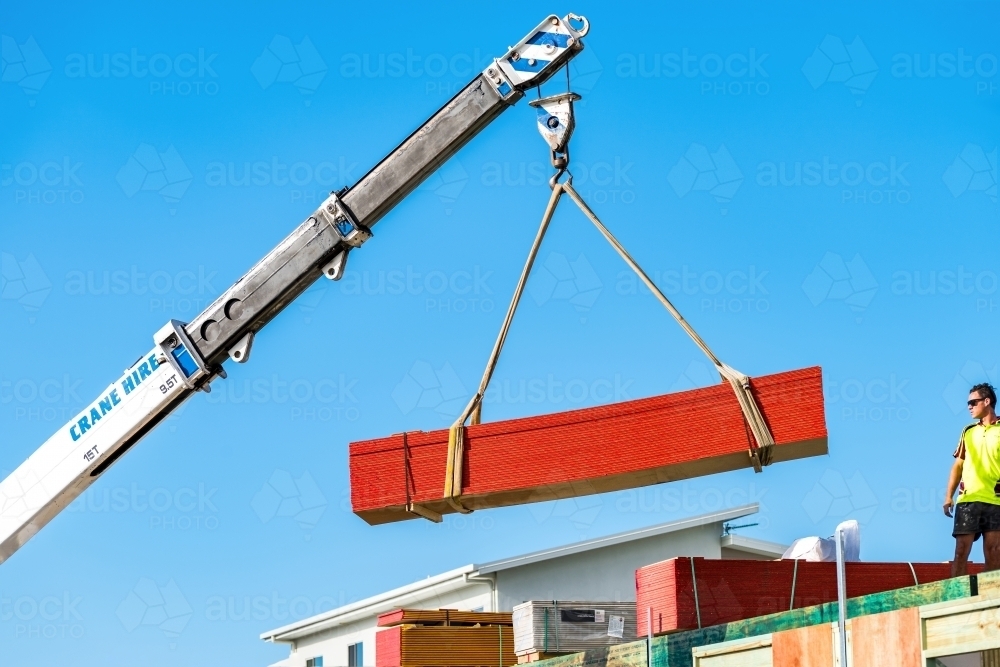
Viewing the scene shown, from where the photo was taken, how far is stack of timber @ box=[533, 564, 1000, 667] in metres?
7.93

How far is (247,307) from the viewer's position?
1170 centimetres

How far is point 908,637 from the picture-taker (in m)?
8.22

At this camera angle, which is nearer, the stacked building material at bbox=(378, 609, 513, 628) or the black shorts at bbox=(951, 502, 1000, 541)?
the black shorts at bbox=(951, 502, 1000, 541)

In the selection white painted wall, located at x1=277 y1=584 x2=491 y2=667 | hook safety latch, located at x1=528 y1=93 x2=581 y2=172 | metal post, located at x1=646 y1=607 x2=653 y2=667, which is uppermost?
hook safety latch, located at x1=528 y1=93 x2=581 y2=172

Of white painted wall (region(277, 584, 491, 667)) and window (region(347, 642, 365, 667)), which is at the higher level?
white painted wall (region(277, 584, 491, 667))

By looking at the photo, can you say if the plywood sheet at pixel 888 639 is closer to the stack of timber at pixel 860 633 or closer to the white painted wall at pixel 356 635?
the stack of timber at pixel 860 633

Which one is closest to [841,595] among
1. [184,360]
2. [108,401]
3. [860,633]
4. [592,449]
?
[860,633]

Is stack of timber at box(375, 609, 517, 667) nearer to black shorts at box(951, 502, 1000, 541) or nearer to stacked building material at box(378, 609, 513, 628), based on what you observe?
stacked building material at box(378, 609, 513, 628)

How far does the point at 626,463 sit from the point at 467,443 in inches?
48.4

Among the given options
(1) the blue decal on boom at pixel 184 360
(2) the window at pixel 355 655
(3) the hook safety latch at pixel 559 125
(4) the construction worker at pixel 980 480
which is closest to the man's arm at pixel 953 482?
(4) the construction worker at pixel 980 480

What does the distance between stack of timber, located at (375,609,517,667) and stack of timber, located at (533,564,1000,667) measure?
4786mm

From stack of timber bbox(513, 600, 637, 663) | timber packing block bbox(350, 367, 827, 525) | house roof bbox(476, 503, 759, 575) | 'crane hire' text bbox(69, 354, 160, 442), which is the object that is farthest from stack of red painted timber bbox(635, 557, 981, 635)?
house roof bbox(476, 503, 759, 575)

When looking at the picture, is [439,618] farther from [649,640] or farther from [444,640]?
[649,640]

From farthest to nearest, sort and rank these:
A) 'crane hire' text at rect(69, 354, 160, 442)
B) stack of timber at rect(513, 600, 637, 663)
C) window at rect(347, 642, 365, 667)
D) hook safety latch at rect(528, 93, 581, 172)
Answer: window at rect(347, 642, 365, 667)
stack of timber at rect(513, 600, 637, 663)
'crane hire' text at rect(69, 354, 160, 442)
hook safety latch at rect(528, 93, 581, 172)
